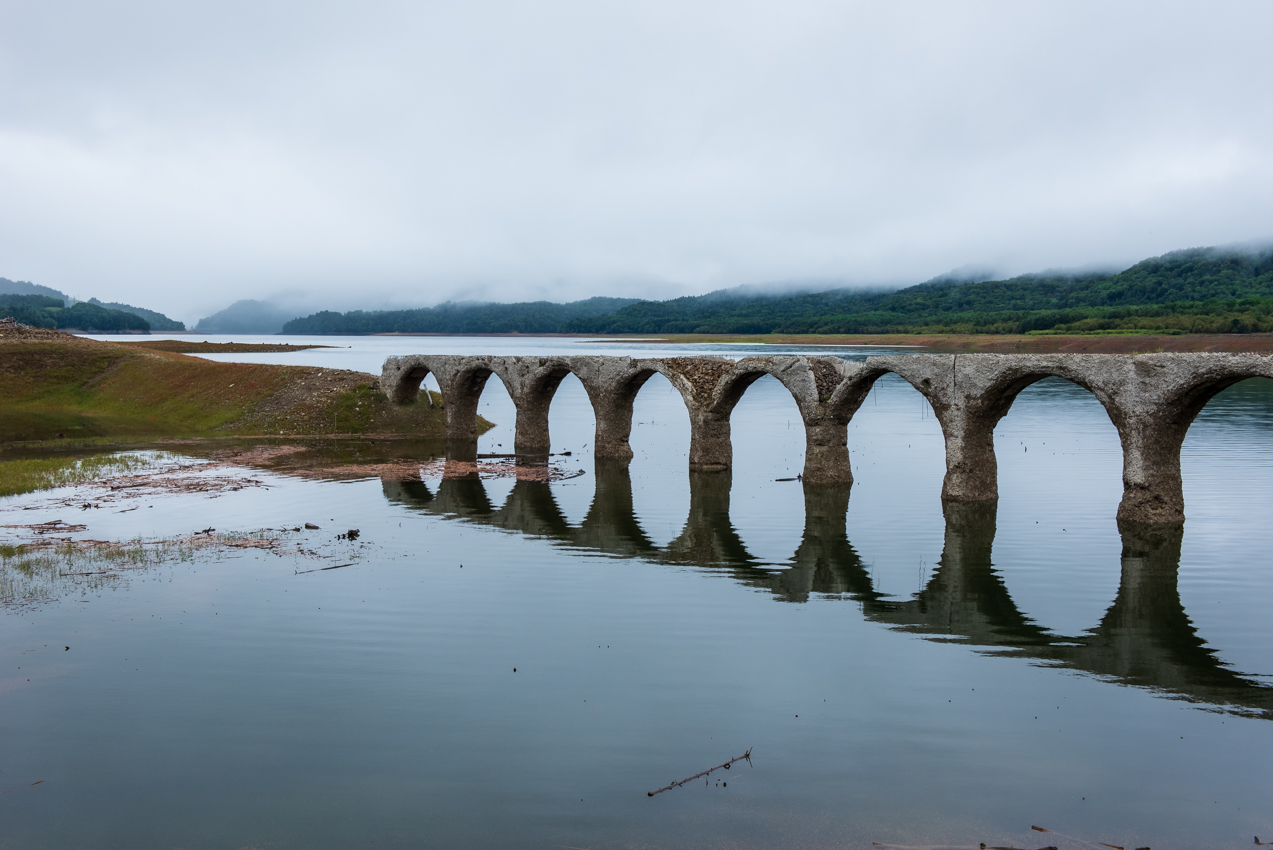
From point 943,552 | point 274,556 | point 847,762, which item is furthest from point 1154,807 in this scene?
point 274,556

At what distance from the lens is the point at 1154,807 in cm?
1155

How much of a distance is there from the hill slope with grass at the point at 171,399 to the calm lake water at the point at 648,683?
19.9 meters

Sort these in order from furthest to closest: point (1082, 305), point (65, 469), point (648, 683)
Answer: point (1082, 305) < point (65, 469) < point (648, 683)

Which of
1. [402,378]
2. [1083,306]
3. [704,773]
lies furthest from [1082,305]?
[704,773]

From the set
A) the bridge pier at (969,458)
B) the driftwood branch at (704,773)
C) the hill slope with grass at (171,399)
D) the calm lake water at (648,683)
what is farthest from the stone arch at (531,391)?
the driftwood branch at (704,773)

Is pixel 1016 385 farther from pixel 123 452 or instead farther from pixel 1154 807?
pixel 123 452

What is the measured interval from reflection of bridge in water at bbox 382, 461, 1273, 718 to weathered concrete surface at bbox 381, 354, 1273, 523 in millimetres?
1249

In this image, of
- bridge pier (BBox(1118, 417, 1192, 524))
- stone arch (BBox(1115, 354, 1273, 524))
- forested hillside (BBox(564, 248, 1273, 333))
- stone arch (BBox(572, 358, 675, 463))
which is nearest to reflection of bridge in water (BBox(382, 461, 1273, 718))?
bridge pier (BBox(1118, 417, 1192, 524))

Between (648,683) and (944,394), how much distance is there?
17.8 metres

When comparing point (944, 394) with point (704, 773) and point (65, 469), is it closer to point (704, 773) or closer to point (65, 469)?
point (704, 773)

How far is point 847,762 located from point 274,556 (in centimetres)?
1627

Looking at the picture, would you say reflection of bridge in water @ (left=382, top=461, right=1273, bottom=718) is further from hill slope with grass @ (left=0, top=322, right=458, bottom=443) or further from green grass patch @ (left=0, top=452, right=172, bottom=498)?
hill slope with grass @ (left=0, top=322, right=458, bottom=443)

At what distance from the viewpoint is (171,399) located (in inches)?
2170

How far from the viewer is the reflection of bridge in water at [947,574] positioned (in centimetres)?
1664
